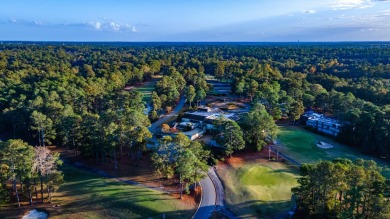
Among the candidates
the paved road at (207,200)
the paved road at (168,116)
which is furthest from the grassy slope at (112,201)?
the paved road at (168,116)

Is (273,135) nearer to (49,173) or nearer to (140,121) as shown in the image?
(140,121)

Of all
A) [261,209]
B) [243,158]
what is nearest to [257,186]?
[261,209]

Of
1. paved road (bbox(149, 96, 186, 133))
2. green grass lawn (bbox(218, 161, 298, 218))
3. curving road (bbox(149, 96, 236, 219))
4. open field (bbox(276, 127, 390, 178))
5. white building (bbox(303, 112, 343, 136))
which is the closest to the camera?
curving road (bbox(149, 96, 236, 219))

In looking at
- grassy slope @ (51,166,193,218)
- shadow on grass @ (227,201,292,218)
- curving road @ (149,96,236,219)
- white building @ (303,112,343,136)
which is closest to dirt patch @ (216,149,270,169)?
curving road @ (149,96,236,219)

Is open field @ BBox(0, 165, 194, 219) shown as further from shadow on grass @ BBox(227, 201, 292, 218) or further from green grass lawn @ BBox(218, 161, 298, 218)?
green grass lawn @ BBox(218, 161, 298, 218)

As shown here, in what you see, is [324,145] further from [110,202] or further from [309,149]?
[110,202]

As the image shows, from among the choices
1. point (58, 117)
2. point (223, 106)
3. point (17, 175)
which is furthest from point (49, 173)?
point (223, 106)
